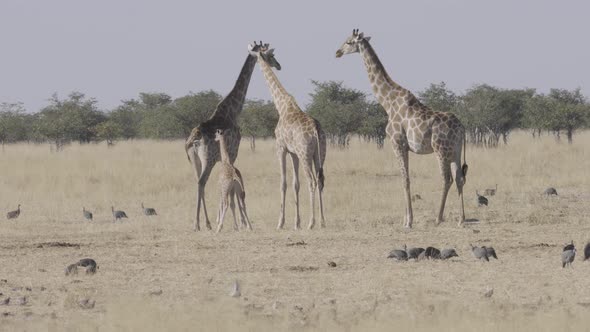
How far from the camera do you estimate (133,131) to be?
202ft

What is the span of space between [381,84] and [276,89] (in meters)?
1.71

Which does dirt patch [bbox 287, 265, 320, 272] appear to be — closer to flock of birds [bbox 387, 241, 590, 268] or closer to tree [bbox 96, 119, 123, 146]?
flock of birds [bbox 387, 241, 590, 268]

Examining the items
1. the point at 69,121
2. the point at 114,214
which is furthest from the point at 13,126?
the point at 114,214

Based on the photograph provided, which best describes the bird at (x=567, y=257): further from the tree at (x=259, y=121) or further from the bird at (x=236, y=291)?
the tree at (x=259, y=121)

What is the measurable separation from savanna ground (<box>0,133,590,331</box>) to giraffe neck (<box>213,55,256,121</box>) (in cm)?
177

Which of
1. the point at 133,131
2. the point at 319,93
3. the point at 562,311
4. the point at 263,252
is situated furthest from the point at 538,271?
the point at 133,131

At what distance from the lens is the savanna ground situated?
8375mm

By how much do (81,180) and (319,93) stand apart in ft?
83.5

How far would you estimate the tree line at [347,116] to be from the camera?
1762 inches

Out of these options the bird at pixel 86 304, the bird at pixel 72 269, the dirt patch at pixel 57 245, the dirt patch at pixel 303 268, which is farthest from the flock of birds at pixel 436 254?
the dirt patch at pixel 57 245

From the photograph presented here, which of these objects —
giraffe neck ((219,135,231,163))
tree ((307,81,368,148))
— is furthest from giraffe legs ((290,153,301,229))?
tree ((307,81,368,148))

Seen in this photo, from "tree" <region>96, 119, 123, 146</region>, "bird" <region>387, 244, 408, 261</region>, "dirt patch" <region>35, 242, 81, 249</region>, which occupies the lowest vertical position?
"dirt patch" <region>35, 242, 81, 249</region>

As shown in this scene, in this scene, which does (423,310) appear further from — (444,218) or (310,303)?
(444,218)

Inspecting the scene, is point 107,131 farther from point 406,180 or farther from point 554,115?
point 406,180
